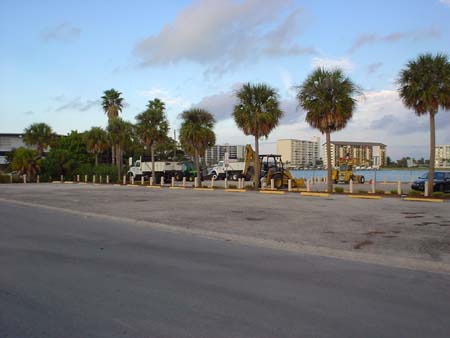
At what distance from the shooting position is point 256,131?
33531 mm

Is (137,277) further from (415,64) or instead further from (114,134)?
(114,134)

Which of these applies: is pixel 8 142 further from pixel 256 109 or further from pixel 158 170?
pixel 256 109

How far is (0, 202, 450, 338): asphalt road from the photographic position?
17.3 ft

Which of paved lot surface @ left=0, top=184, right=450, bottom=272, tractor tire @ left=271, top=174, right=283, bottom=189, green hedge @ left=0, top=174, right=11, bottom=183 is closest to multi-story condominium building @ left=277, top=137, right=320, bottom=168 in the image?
green hedge @ left=0, top=174, right=11, bottom=183

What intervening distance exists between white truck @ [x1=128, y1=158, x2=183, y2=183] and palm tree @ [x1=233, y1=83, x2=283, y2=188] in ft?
78.4

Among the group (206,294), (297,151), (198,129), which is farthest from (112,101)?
(206,294)

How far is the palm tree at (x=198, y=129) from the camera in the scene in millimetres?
39844

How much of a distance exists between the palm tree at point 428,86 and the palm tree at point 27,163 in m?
48.0

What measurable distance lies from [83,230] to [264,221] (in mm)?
5582

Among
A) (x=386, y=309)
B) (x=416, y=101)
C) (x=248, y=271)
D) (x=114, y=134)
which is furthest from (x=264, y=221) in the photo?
(x=114, y=134)

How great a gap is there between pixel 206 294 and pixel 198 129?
111 ft

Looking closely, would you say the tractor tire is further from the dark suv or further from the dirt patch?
the dirt patch

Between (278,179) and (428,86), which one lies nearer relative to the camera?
(428,86)

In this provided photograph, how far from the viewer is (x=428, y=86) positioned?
77.6 feet
